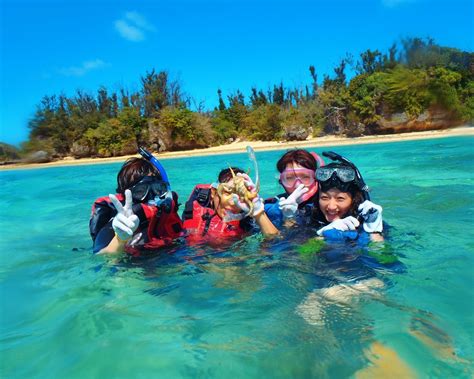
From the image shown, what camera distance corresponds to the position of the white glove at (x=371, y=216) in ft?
9.97

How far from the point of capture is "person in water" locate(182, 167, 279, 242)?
3176 millimetres

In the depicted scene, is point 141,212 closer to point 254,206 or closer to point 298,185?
point 254,206

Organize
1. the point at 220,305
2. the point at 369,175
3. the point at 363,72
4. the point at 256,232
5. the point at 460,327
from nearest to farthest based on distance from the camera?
the point at 460,327
the point at 220,305
the point at 256,232
the point at 369,175
the point at 363,72

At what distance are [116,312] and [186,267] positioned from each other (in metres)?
0.73

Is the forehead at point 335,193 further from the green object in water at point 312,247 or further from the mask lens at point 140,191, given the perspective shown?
the mask lens at point 140,191

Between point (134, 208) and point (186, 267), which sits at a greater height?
point (134, 208)

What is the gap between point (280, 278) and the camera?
9.01 feet

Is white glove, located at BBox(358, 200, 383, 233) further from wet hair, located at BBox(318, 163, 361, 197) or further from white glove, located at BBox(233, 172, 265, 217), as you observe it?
white glove, located at BBox(233, 172, 265, 217)

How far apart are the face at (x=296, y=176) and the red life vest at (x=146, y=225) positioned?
103 cm

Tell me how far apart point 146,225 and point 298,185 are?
1355mm

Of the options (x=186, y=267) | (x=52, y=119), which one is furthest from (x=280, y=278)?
(x=52, y=119)

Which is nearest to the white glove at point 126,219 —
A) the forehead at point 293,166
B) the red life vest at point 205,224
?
the red life vest at point 205,224

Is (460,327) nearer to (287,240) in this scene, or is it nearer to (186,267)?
(287,240)

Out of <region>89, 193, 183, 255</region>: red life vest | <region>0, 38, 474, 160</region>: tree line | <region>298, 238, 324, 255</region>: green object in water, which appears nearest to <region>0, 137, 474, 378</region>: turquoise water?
<region>298, 238, 324, 255</region>: green object in water
